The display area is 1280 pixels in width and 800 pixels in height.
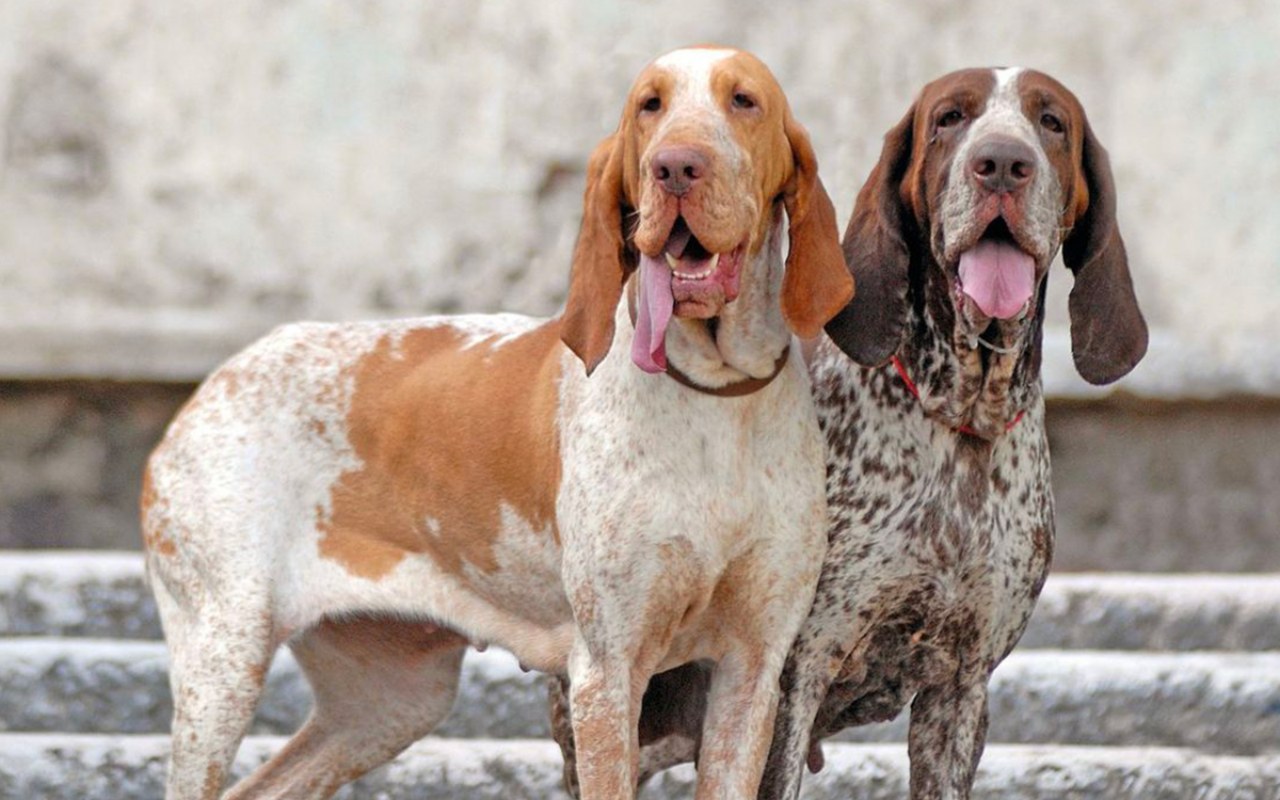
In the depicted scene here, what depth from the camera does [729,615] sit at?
4559 mm

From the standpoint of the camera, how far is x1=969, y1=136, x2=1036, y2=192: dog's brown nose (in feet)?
14.6

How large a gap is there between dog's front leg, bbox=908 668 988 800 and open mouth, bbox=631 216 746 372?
3.40 ft

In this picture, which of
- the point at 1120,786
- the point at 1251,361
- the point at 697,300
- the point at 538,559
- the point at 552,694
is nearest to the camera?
the point at 697,300

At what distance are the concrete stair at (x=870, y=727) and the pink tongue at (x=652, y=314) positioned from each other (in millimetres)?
1811

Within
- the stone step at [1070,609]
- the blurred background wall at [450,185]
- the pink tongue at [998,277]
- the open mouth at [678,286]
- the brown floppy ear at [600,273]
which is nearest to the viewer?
the open mouth at [678,286]

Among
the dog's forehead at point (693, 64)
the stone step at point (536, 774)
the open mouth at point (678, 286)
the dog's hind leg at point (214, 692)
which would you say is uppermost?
the dog's forehead at point (693, 64)

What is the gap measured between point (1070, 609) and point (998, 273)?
240 centimetres

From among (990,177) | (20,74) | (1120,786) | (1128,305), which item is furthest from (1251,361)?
(20,74)

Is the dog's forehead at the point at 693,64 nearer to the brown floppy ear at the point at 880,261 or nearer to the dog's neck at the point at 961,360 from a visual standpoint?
the brown floppy ear at the point at 880,261

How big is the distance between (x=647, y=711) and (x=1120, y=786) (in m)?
1.40

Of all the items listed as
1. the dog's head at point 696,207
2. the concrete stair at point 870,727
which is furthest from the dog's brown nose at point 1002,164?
the concrete stair at point 870,727

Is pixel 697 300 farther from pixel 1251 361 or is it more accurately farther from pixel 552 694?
pixel 1251 361

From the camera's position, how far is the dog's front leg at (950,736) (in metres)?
4.88

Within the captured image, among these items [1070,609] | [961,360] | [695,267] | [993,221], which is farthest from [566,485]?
[1070,609]
